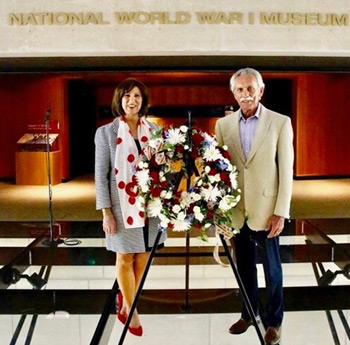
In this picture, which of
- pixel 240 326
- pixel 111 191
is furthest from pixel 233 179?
pixel 240 326

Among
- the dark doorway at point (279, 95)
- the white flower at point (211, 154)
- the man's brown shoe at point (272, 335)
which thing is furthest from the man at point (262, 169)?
the dark doorway at point (279, 95)

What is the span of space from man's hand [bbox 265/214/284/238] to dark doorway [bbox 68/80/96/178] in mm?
10574

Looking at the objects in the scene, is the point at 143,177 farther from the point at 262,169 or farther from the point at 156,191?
the point at 262,169

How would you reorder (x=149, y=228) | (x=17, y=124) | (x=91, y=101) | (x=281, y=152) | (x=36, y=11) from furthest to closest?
(x=91, y=101)
(x=17, y=124)
(x=36, y=11)
(x=149, y=228)
(x=281, y=152)

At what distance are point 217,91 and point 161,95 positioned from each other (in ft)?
5.24

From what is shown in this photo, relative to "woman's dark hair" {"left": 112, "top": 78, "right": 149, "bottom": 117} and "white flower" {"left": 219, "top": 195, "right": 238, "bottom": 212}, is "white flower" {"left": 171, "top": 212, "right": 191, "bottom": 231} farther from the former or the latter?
"woman's dark hair" {"left": 112, "top": 78, "right": 149, "bottom": 117}

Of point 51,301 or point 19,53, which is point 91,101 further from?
point 51,301

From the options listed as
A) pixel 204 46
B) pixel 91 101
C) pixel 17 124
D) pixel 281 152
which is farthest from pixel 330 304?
pixel 91 101

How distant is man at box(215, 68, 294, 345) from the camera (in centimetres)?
265

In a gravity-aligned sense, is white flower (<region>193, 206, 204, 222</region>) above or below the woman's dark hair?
below

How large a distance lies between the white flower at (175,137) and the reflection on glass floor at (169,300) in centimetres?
118

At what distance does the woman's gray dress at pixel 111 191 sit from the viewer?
9.48 ft

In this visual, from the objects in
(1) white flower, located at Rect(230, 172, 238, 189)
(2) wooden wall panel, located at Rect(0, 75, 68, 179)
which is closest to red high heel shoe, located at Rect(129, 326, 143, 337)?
(1) white flower, located at Rect(230, 172, 238, 189)

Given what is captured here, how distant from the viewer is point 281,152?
2.66 metres
